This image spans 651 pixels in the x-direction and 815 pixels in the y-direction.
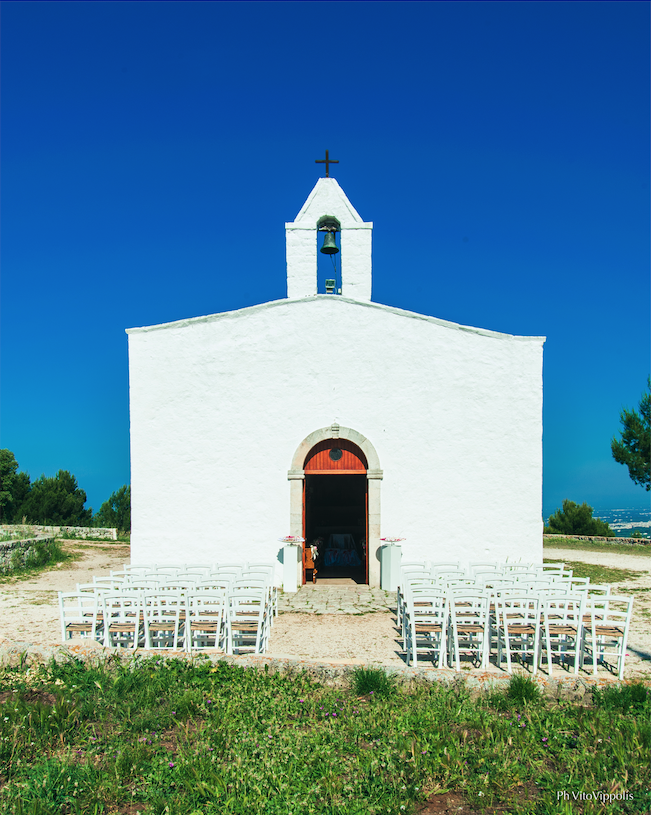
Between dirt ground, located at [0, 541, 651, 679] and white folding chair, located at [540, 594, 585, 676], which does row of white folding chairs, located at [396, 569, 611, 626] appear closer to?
white folding chair, located at [540, 594, 585, 676]

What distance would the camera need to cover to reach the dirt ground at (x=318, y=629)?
717 centimetres

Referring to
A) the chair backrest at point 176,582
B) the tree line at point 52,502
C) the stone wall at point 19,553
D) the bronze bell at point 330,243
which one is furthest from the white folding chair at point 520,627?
the tree line at point 52,502

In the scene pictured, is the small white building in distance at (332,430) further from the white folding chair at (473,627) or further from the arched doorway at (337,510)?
the white folding chair at (473,627)

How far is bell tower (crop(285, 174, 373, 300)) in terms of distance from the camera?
13344 mm

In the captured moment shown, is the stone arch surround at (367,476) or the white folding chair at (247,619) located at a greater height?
the stone arch surround at (367,476)

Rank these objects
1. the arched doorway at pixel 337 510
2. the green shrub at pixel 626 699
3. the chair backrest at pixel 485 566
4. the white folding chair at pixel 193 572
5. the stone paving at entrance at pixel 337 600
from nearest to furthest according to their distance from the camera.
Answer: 1. the green shrub at pixel 626 699
2. the white folding chair at pixel 193 572
3. the stone paving at entrance at pixel 337 600
4. the chair backrest at pixel 485 566
5. the arched doorway at pixel 337 510

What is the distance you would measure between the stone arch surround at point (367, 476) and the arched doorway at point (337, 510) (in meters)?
0.19

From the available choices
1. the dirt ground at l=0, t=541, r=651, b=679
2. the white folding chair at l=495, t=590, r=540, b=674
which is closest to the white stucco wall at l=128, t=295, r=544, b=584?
the dirt ground at l=0, t=541, r=651, b=679

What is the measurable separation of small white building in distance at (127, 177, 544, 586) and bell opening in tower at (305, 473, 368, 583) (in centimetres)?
135

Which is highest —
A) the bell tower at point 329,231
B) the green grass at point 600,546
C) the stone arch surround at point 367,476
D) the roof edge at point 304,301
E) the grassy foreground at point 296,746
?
the bell tower at point 329,231

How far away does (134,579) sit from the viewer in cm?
801

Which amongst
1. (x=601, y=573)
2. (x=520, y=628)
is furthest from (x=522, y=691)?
(x=601, y=573)

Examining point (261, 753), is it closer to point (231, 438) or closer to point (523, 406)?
point (231, 438)

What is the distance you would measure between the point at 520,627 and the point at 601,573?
912 centimetres
